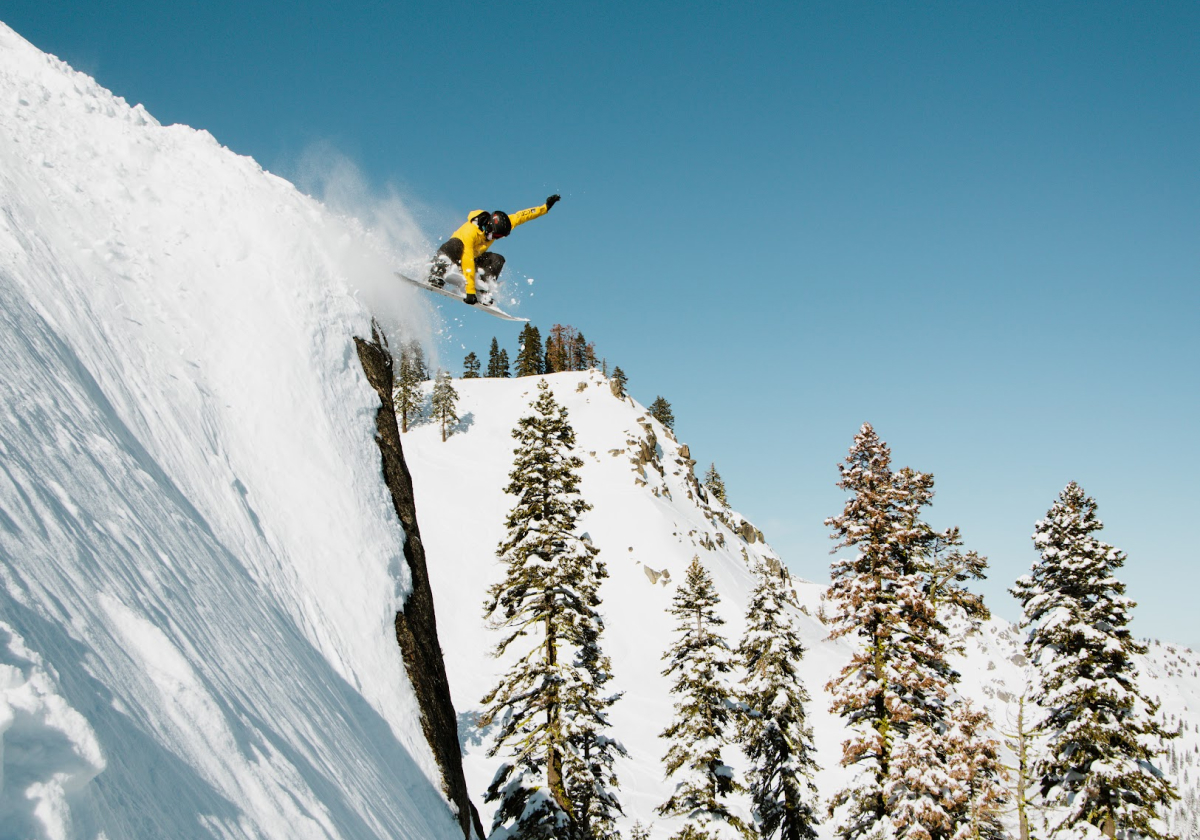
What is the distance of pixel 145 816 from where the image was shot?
11.2 feet

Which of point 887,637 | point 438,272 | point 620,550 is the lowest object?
point 887,637

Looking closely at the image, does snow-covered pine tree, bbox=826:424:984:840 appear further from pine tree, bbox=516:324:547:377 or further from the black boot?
pine tree, bbox=516:324:547:377

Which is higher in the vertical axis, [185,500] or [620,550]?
[620,550]

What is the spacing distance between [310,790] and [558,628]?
9.91m

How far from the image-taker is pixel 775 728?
20.2 m

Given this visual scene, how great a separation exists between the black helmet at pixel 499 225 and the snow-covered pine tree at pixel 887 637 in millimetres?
10174

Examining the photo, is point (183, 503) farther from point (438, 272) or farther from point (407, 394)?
point (407, 394)

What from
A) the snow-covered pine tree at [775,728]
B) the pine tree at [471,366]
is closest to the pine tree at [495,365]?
the pine tree at [471,366]

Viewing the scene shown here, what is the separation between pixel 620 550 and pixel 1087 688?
4411cm

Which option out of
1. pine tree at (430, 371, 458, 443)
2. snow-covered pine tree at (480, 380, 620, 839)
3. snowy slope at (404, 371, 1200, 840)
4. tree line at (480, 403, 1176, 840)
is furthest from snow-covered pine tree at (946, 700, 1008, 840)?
pine tree at (430, 371, 458, 443)

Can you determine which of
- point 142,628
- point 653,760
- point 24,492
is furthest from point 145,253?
point 653,760

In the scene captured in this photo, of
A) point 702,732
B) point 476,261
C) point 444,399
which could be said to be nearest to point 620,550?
point 444,399

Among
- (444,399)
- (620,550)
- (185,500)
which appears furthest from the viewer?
(444,399)

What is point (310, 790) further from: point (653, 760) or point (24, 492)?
point (653, 760)
